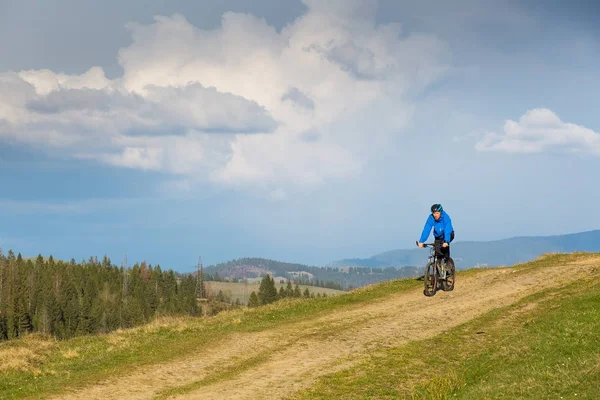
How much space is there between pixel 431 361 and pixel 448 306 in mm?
8065

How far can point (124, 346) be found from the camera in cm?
2066

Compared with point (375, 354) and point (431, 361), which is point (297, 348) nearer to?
point (375, 354)

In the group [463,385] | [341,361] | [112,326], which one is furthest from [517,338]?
[112,326]

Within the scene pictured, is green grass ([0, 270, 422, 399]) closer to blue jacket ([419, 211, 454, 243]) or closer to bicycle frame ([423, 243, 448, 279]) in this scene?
bicycle frame ([423, 243, 448, 279])

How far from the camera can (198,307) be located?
610ft

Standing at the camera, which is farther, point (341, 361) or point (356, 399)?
point (341, 361)

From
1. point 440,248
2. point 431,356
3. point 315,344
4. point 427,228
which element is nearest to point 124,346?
point 315,344

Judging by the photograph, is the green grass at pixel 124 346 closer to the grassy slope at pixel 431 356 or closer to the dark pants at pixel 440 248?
the grassy slope at pixel 431 356

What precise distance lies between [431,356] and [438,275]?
36.1 ft

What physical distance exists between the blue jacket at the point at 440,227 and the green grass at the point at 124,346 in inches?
200

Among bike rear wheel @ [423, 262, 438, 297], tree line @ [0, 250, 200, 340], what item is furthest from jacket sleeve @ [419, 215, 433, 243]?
tree line @ [0, 250, 200, 340]

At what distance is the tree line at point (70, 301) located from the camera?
156 m

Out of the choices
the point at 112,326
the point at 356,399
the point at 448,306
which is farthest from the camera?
the point at 112,326

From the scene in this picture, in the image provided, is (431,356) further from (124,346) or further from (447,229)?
(124,346)
